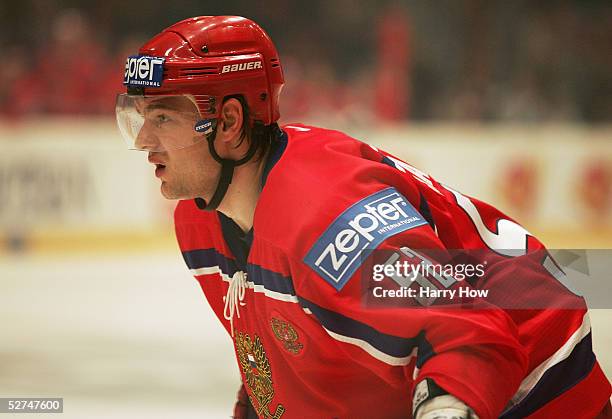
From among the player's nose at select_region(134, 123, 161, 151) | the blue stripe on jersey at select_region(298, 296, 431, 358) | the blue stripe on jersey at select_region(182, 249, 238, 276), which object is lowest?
the blue stripe on jersey at select_region(182, 249, 238, 276)

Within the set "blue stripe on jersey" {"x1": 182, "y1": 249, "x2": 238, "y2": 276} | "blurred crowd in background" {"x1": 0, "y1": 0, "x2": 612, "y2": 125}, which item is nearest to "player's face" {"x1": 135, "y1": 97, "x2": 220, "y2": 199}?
"blue stripe on jersey" {"x1": 182, "y1": 249, "x2": 238, "y2": 276}

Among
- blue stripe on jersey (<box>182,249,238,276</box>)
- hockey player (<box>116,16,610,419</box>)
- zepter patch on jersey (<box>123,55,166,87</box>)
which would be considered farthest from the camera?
blue stripe on jersey (<box>182,249,238,276</box>)

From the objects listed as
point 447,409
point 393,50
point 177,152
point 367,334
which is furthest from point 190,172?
point 393,50

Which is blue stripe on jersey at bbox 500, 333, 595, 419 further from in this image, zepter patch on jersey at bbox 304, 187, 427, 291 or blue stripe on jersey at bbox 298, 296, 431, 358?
zepter patch on jersey at bbox 304, 187, 427, 291

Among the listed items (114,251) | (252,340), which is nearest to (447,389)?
(252,340)

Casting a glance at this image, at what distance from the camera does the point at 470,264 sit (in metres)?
1.71

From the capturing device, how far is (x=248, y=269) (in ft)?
6.19

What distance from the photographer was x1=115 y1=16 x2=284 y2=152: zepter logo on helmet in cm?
186

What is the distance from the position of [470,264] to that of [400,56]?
665 cm

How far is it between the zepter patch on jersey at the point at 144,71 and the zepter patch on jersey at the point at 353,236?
0.50 metres

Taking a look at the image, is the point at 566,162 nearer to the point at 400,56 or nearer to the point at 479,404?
the point at 400,56

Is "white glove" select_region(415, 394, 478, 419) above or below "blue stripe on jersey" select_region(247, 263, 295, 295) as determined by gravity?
below

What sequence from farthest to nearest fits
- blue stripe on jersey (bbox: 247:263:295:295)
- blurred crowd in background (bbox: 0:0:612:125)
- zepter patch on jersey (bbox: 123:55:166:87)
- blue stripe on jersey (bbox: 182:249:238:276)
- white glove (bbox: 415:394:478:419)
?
blurred crowd in background (bbox: 0:0:612:125)
blue stripe on jersey (bbox: 182:249:238:276)
zepter patch on jersey (bbox: 123:55:166:87)
blue stripe on jersey (bbox: 247:263:295:295)
white glove (bbox: 415:394:478:419)

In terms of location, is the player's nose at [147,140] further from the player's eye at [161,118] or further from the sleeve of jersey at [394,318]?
the sleeve of jersey at [394,318]
